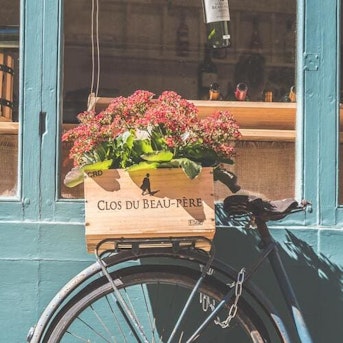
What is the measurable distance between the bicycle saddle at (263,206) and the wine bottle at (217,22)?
1.13m

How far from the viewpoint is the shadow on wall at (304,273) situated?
3.53 metres

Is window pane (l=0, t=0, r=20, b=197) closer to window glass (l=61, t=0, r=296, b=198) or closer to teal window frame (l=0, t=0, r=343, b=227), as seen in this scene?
teal window frame (l=0, t=0, r=343, b=227)

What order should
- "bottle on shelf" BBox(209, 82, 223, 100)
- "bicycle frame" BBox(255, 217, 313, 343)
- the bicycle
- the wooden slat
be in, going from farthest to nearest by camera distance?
"bottle on shelf" BBox(209, 82, 223, 100) < the wooden slat < "bicycle frame" BBox(255, 217, 313, 343) < the bicycle

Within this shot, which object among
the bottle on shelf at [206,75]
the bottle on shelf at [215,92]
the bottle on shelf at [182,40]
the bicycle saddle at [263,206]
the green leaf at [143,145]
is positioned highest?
the bottle on shelf at [182,40]

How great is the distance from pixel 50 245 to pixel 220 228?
79cm

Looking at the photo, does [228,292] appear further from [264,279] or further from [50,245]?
[50,245]

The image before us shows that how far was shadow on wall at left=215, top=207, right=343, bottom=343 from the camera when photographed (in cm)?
353

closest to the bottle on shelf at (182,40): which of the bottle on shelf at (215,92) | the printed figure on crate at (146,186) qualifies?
the bottle on shelf at (215,92)

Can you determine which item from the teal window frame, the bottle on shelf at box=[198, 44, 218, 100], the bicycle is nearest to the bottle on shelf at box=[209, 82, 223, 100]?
the bottle on shelf at box=[198, 44, 218, 100]

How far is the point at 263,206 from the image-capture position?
9.96 ft

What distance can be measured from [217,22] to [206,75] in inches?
11.0

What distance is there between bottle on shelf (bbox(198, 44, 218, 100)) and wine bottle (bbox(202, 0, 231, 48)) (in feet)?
0.20

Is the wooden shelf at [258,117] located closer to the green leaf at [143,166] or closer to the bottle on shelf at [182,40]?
the bottle on shelf at [182,40]

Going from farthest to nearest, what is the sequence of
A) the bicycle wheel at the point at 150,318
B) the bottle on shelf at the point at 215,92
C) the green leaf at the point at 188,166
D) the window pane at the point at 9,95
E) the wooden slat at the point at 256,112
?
the bottle on shelf at the point at 215,92
the wooden slat at the point at 256,112
the window pane at the point at 9,95
the bicycle wheel at the point at 150,318
the green leaf at the point at 188,166
